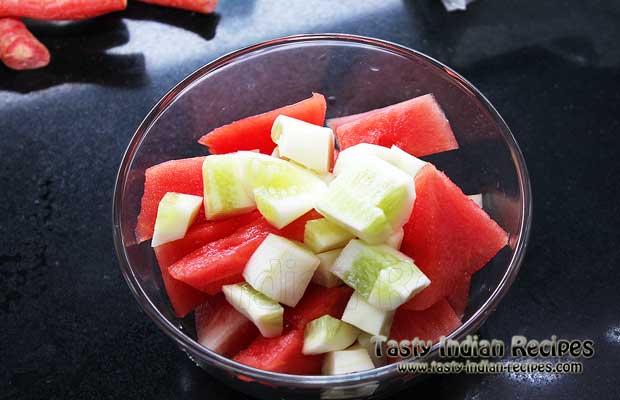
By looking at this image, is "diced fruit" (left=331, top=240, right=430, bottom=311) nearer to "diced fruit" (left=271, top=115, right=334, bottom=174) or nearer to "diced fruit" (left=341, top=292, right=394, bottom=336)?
"diced fruit" (left=341, top=292, right=394, bottom=336)

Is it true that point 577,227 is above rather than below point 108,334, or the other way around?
above

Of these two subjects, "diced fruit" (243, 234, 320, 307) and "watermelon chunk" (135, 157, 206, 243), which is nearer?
"diced fruit" (243, 234, 320, 307)

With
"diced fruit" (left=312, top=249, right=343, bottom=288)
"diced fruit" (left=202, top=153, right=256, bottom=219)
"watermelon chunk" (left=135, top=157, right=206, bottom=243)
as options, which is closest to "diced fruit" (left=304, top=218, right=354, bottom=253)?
"diced fruit" (left=312, top=249, right=343, bottom=288)

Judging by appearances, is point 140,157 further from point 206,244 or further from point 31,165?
point 31,165

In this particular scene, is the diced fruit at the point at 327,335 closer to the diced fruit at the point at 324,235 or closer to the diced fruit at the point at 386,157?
the diced fruit at the point at 324,235

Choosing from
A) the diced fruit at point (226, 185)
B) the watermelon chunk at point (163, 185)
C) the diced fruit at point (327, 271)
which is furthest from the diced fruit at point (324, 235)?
the watermelon chunk at point (163, 185)

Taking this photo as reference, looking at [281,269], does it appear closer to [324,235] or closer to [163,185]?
[324,235]

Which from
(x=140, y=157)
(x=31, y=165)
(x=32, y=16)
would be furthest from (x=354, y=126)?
(x=32, y=16)
